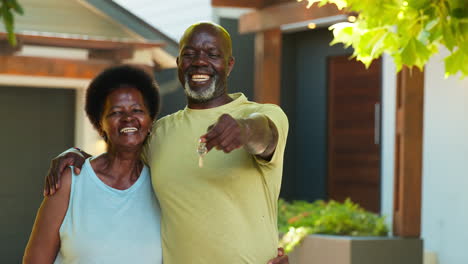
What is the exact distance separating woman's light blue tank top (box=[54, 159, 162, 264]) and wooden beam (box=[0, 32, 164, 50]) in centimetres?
550

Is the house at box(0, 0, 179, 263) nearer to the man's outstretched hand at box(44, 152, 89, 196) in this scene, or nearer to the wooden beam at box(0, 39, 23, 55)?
the wooden beam at box(0, 39, 23, 55)

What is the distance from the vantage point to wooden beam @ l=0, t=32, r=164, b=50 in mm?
8883

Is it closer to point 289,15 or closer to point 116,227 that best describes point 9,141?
point 289,15

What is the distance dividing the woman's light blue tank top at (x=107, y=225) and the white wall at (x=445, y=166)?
4.96 metres

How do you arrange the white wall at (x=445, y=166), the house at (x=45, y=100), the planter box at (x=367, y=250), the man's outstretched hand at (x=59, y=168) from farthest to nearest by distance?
the house at (x=45, y=100) → the white wall at (x=445, y=166) → the planter box at (x=367, y=250) → the man's outstretched hand at (x=59, y=168)

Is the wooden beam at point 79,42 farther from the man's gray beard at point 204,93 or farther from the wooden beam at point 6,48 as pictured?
the man's gray beard at point 204,93

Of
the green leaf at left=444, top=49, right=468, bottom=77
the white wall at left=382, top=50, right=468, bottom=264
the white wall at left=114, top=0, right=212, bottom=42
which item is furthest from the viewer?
the white wall at left=114, top=0, right=212, bottom=42

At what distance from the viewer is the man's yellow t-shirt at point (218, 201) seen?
337cm

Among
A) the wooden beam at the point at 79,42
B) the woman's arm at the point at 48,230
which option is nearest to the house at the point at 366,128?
the wooden beam at the point at 79,42

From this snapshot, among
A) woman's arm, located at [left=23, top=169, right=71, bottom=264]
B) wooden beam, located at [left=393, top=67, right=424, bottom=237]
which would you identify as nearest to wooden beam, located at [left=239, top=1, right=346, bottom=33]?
wooden beam, located at [left=393, top=67, right=424, bottom=237]

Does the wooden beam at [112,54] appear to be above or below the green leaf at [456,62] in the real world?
above

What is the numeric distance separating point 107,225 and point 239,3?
5.31 metres

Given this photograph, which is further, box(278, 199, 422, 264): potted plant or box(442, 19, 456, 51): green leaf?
box(278, 199, 422, 264): potted plant

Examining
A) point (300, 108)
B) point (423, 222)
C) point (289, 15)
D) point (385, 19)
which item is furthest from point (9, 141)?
point (385, 19)
